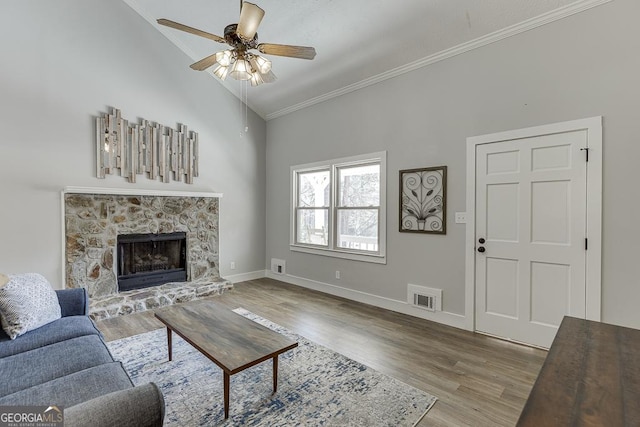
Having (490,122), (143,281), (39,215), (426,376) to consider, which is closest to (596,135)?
(490,122)

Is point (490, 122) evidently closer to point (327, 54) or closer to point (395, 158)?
point (395, 158)

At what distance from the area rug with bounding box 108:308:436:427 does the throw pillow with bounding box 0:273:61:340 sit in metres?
0.75

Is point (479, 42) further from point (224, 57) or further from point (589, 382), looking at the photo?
point (589, 382)

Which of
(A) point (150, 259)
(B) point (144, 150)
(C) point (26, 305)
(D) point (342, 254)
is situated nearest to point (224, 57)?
(C) point (26, 305)

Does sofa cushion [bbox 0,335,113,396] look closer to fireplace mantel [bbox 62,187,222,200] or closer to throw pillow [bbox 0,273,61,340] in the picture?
throw pillow [bbox 0,273,61,340]

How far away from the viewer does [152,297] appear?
13.1 feet

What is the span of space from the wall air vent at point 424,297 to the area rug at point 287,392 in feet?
4.75

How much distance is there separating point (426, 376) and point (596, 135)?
102 inches

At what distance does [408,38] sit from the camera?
3.41 m

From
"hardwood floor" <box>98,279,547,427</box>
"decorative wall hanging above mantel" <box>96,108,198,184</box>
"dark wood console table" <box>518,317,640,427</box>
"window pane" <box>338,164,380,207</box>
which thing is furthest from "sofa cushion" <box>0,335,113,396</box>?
"window pane" <box>338,164,380,207</box>

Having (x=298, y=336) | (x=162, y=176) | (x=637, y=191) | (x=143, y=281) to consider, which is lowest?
(x=298, y=336)

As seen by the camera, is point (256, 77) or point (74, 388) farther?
point (256, 77)

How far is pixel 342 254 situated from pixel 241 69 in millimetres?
2952

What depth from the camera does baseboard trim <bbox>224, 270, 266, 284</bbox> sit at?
5.31m
